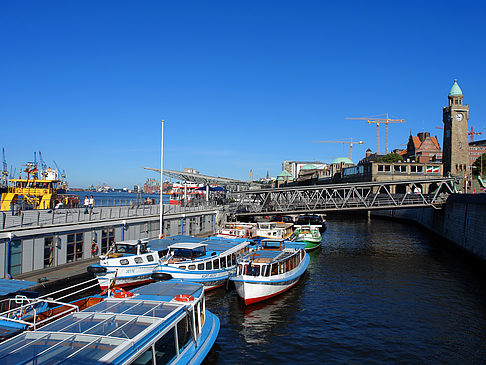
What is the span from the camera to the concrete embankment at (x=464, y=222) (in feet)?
147

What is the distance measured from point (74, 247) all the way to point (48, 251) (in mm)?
2931

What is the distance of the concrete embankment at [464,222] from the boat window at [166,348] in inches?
1633

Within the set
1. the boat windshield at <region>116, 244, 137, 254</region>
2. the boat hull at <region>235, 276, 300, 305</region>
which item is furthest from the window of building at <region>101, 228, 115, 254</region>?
the boat hull at <region>235, 276, 300, 305</region>

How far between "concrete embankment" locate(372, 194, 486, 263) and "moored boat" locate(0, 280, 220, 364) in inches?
1561

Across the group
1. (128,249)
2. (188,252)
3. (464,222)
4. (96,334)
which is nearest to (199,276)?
(188,252)

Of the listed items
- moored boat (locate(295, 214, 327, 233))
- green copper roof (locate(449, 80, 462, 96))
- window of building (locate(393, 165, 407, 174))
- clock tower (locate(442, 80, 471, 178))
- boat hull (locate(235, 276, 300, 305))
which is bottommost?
boat hull (locate(235, 276, 300, 305))

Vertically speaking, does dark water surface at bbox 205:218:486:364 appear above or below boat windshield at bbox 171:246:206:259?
below

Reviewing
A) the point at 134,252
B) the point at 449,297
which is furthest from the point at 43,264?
the point at 449,297

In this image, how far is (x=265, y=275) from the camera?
2962cm

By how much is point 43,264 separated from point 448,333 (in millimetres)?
31063

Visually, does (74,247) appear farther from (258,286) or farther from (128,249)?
(258,286)

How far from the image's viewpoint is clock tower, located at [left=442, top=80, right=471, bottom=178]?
3824 inches

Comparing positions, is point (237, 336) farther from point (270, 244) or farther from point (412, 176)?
point (412, 176)

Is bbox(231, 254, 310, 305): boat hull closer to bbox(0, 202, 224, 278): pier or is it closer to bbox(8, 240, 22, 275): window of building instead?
bbox(0, 202, 224, 278): pier
